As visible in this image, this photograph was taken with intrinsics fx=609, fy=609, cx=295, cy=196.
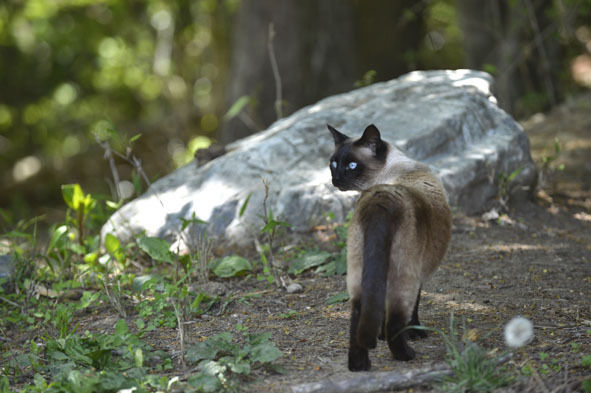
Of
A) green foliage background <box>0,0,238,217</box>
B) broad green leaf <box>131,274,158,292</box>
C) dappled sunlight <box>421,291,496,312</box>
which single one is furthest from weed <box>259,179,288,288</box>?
green foliage background <box>0,0,238,217</box>

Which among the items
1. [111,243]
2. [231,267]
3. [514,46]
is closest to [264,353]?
[231,267]

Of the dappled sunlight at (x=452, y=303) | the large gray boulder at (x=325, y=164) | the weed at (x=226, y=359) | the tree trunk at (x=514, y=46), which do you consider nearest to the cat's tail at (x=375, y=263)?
the weed at (x=226, y=359)

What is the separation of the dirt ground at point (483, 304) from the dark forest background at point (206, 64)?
1.79m

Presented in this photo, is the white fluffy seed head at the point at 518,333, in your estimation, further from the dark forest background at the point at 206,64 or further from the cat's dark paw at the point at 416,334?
the dark forest background at the point at 206,64

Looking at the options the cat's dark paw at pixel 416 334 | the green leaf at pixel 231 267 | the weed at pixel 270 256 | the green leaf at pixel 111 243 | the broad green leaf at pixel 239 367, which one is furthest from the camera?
the green leaf at pixel 111 243

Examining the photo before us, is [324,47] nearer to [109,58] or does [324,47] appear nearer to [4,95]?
[109,58]

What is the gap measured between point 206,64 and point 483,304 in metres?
13.7

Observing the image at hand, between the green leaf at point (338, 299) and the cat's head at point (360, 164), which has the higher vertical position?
the cat's head at point (360, 164)

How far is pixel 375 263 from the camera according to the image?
2863 mm

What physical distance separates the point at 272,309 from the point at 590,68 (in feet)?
39.4

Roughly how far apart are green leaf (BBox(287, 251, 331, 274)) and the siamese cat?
1.37 meters

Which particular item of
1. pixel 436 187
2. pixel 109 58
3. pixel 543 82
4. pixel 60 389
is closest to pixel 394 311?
pixel 436 187

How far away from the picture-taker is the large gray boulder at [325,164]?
529 centimetres

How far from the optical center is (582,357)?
294cm
